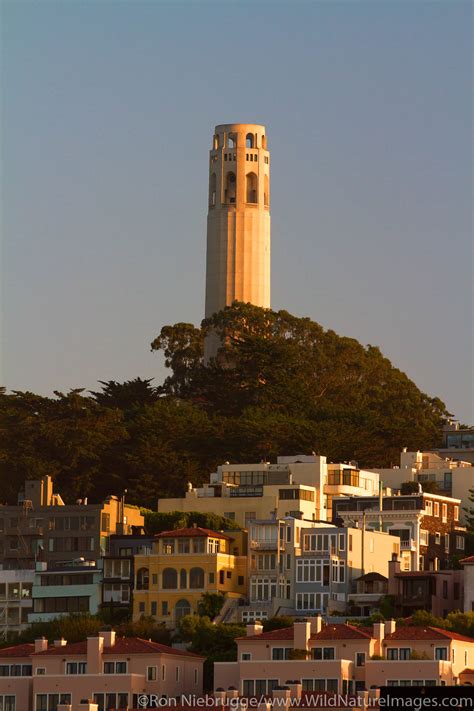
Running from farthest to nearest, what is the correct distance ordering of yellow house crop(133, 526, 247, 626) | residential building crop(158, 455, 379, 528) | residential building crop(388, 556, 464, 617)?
residential building crop(158, 455, 379, 528), yellow house crop(133, 526, 247, 626), residential building crop(388, 556, 464, 617)

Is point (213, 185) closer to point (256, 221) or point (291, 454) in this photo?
point (256, 221)

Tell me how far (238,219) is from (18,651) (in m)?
46.0

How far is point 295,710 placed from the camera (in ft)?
169

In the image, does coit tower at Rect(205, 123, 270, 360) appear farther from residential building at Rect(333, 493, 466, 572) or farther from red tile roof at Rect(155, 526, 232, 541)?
red tile roof at Rect(155, 526, 232, 541)

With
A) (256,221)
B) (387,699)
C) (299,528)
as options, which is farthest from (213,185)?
(387,699)

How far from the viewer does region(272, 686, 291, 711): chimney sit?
51.7 meters

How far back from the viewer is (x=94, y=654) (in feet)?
192

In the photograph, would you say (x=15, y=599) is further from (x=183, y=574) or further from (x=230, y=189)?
(x=230, y=189)

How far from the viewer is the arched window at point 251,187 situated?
104812mm

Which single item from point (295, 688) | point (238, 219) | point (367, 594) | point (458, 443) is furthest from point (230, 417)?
point (295, 688)

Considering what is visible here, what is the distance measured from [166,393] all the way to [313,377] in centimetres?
699

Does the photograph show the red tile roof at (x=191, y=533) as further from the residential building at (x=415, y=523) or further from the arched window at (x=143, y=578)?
the residential building at (x=415, y=523)

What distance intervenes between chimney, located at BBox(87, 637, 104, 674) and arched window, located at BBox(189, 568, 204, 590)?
317 inches

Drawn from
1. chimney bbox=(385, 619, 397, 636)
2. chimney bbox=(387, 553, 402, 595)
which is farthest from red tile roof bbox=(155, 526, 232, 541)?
chimney bbox=(385, 619, 397, 636)
